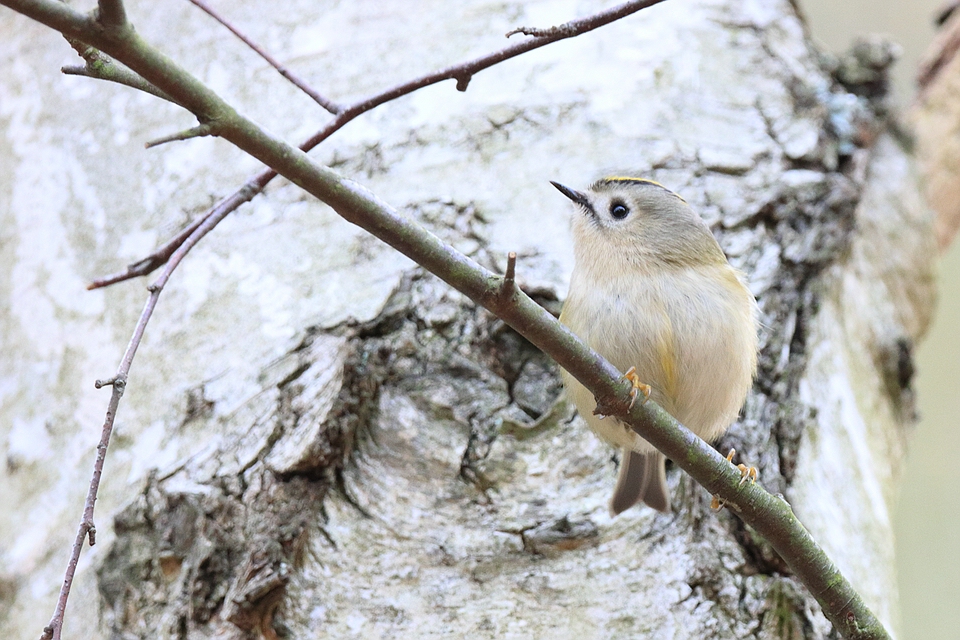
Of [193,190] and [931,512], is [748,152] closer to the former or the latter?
[193,190]

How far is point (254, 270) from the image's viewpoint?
61.2 inches

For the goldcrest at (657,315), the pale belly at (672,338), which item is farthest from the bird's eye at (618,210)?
the pale belly at (672,338)

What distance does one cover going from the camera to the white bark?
1.24 metres

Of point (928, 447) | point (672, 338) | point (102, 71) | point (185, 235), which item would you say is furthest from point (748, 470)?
point (928, 447)

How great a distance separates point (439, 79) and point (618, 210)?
1.73 ft

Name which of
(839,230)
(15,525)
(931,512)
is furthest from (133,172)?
(931,512)

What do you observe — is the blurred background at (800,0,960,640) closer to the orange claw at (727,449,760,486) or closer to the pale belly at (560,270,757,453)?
the pale belly at (560,270,757,453)

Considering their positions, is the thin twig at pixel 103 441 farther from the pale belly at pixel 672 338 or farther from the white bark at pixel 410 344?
the pale belly at pixel 672 338

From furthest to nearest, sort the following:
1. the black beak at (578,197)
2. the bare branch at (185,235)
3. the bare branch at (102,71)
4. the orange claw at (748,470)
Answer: the black beak at (578,197), the orange claw at (748,470), the bare branch at (185,235), the bare branch at (102,71)

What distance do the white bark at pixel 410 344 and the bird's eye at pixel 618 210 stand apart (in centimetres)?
9

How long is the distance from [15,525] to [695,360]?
1155mm

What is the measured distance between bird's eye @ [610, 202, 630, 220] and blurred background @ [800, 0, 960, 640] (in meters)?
2.36

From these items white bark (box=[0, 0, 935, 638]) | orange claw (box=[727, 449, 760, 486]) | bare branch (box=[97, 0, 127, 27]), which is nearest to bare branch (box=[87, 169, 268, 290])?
white bark (box=[0, 0, 935, 638])

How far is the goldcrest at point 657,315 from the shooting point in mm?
1384
